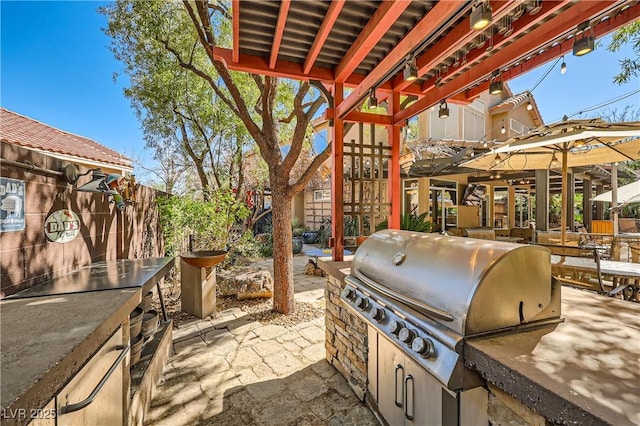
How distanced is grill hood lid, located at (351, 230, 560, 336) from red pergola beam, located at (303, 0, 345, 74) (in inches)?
79.5

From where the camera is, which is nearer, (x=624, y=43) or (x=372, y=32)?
(x=372, y=32)

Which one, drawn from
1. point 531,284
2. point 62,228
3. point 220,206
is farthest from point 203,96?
point 531,284

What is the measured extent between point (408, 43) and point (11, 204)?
132 inches

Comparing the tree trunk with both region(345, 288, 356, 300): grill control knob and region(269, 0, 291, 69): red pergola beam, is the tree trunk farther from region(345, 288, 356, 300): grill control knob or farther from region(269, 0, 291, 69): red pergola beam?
region(345, 288, 356, 300): grill control knob

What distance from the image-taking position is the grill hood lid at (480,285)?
140cm

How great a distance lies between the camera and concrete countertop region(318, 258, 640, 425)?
0.93 m

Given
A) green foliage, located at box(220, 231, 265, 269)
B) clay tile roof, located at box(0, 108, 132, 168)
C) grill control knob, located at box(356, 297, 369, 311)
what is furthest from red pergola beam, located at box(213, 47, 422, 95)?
clay tile roof, located at box(0, 108, 132, 168)

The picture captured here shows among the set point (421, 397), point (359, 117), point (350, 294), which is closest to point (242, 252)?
point (359, 117)

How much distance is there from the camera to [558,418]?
0.96 meters

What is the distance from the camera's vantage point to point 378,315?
200 cm

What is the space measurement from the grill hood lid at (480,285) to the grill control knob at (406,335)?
14 centimetres

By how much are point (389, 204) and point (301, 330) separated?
92.7 inches

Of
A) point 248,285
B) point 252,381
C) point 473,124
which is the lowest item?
point 252,381

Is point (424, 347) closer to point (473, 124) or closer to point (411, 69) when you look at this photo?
point (411, 69)
